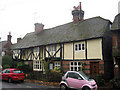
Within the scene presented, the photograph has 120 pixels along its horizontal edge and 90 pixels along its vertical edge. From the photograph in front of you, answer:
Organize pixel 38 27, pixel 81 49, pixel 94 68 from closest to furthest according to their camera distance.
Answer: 1. pixel 94 68
2. pixel 81 49
3. pixel 38 27

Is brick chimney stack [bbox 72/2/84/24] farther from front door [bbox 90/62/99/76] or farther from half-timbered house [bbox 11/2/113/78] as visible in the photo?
front door [bbox 90/62/99/76]

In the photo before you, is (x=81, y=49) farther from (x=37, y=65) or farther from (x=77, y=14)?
(x=37, y=65)

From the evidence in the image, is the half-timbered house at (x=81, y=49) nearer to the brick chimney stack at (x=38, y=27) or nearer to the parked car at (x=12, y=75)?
the brick chimney stack at (x=38, y=27)

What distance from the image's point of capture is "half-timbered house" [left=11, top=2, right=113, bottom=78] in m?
14.2

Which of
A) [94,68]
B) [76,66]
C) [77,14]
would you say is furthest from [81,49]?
[77,14]

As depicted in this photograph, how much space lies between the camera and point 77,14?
20.0m

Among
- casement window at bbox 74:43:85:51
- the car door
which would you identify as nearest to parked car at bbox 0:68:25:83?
the car door

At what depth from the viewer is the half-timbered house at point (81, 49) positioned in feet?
46.7

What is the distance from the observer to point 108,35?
15.5 m

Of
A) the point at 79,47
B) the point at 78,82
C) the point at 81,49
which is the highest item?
the point at 79,47

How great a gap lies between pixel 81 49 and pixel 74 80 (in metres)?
6.62

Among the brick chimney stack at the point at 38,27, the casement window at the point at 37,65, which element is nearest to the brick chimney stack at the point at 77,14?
the brick chimney stack at the point at 38,27

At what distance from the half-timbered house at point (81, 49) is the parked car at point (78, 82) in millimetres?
4971

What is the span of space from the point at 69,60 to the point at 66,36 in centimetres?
377
